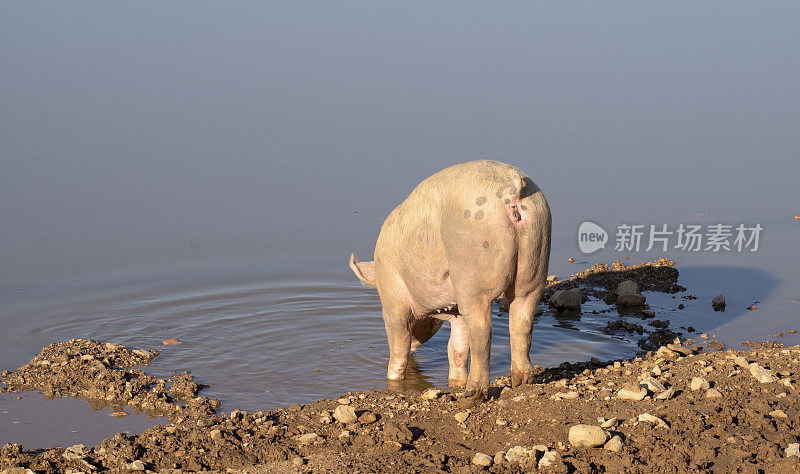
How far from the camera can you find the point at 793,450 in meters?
6.46

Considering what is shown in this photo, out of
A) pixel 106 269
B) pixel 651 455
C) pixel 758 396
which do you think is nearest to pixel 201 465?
pixel 651 455

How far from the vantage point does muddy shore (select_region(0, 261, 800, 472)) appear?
6.57 metres

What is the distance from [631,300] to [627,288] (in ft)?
0.80

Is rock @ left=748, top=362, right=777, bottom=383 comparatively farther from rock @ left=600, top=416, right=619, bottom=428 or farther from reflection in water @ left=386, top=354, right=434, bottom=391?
reflection in water @ left=386, top=354, right=434, bottom=391

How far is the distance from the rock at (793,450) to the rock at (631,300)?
525cm

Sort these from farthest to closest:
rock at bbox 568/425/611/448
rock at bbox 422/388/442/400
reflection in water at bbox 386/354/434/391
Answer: reflection in water at bbox 386/354/434/391 < rock at bbox 422/388/442/400 < rock at bbox 568/425/611/448

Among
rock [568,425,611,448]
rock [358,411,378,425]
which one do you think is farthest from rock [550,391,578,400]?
rock [358,411,378,425]

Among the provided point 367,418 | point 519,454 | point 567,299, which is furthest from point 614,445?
point 567,299

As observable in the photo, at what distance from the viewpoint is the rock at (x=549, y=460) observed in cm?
641

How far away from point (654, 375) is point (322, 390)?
332 centimetres

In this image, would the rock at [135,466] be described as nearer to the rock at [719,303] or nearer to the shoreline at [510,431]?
the shoreline at [510,431]

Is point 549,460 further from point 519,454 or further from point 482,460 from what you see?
point 482,460

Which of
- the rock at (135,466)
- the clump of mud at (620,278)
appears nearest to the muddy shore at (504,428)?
the rock at (135,466)

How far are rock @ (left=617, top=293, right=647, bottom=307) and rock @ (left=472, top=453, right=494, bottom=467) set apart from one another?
5.75m
